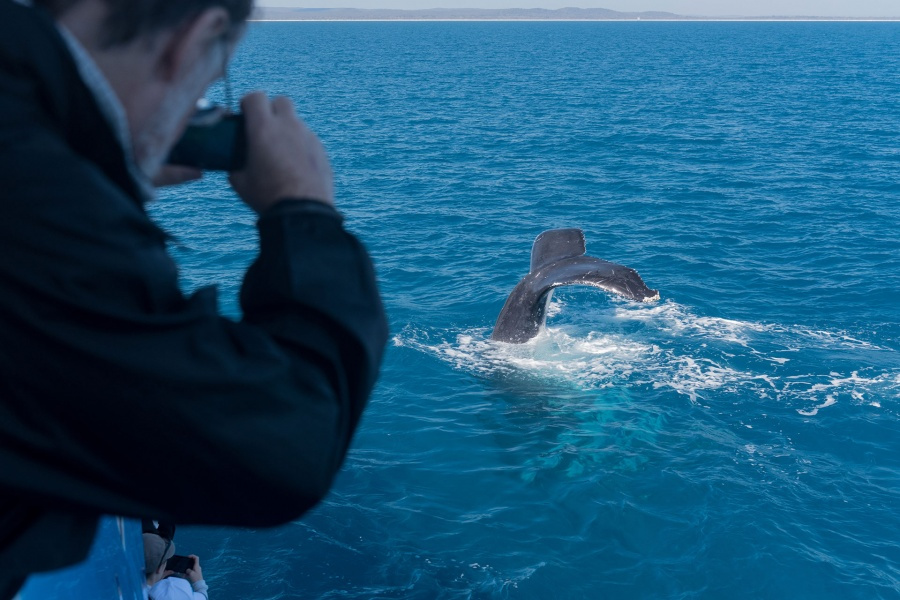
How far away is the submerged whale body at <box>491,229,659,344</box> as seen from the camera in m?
12.7

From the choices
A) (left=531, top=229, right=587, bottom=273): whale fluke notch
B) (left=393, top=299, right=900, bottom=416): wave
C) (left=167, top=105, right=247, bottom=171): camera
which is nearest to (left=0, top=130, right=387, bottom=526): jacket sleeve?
(left=167, top=105, right=247, bottom=171): camera

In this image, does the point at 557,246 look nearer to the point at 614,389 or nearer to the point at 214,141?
the point at 614,389

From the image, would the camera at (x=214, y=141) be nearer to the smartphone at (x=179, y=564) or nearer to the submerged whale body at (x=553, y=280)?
the smartphone at (x=179, y=564)

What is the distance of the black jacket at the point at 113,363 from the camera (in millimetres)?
1062

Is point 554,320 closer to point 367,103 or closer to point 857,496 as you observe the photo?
point 857,496

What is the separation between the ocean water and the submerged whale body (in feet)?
1.30

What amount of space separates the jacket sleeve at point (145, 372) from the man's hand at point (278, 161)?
7.0 inches

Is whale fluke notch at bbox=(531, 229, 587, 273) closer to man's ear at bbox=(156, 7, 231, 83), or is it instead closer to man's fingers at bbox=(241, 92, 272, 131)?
man's fingers at bbox=(241, 92, 272, 131)

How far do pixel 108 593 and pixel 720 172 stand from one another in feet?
107

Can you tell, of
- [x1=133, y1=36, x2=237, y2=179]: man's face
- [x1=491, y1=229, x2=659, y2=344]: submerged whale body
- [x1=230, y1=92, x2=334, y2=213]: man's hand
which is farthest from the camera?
[x1=491, y1=229, x2=659, y2=344]: submerged whale body

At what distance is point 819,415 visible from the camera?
13312 millimetres

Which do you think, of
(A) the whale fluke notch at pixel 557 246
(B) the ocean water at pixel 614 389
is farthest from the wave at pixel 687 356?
(A) the whale fluke notch at pixel 557 246

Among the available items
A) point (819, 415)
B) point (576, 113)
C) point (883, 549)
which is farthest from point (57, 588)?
point (576, 113)

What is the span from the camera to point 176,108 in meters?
1.32
